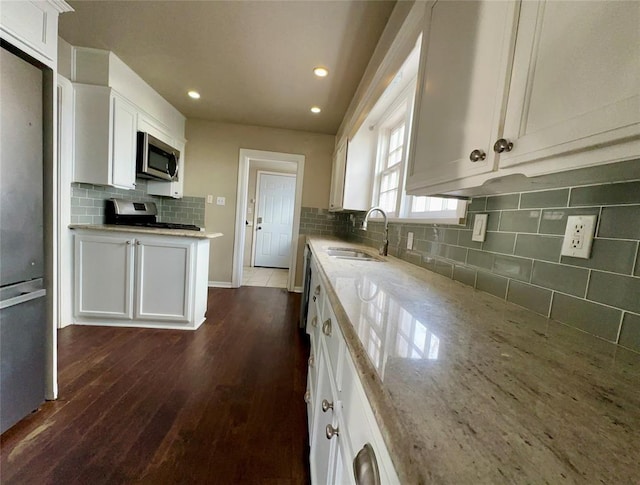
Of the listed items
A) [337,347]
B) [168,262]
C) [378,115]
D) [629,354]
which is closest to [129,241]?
[168,262]

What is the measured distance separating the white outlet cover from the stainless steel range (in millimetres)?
3075

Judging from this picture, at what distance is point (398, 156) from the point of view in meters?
2.49

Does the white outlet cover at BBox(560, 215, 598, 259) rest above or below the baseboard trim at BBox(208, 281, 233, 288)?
above

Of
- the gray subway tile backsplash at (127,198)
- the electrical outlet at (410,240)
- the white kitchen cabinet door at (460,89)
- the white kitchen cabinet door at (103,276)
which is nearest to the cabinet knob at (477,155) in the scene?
the white kitchen cabinet door at (460,89)

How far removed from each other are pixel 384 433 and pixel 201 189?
4154mm

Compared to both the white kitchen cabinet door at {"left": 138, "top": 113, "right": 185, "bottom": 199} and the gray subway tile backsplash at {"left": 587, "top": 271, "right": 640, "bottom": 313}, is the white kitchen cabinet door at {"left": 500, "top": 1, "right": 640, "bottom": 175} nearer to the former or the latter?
the gray subway tile backsplash at {"left": 587, "top": 271, "right": 640, "bottom": 313}

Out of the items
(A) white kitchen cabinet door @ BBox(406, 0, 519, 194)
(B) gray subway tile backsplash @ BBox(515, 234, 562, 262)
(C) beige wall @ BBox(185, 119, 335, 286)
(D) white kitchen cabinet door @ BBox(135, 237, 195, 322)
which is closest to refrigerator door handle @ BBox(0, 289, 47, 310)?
(D) white kitchen cabinet door @ BBox(135, 237, 195, 322)

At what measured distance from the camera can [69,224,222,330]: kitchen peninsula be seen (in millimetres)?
2344

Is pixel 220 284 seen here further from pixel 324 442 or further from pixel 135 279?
pixel 324 442

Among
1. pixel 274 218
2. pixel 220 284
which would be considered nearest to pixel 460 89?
pixel 220 284

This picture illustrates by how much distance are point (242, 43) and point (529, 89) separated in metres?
2.18

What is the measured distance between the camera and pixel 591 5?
1.58ft

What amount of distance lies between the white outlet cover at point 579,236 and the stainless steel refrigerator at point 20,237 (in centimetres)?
202

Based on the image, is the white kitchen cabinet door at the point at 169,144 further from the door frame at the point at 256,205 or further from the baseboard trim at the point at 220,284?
the door frame at the point at 256,205
